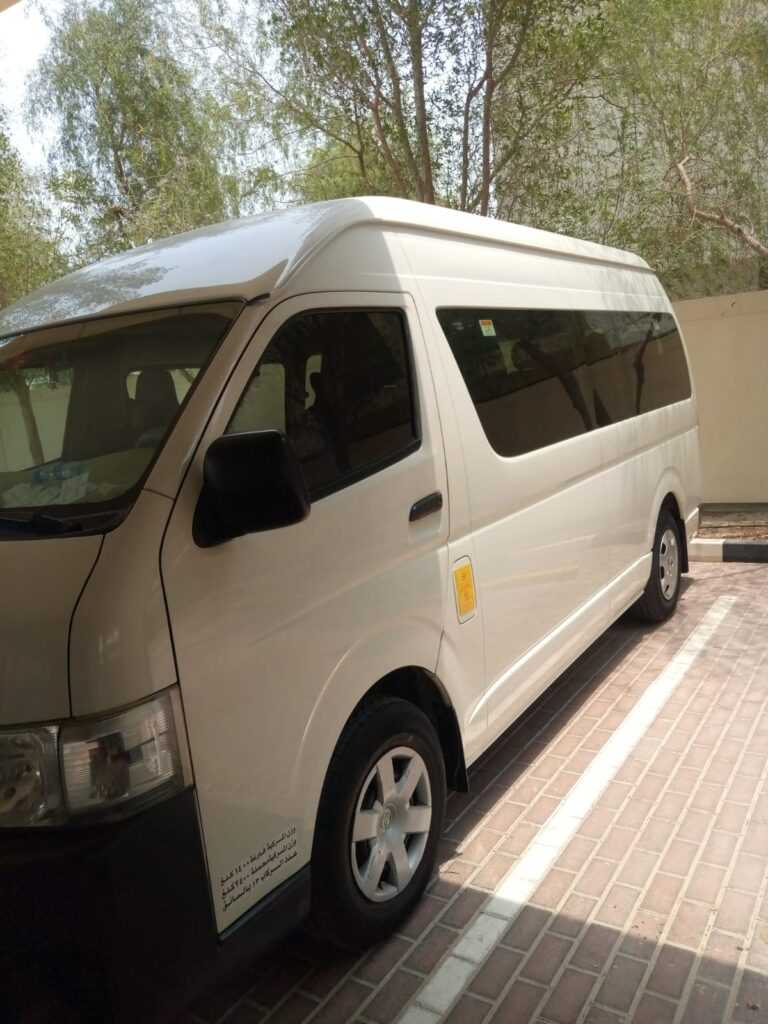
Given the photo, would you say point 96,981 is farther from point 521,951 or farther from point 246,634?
point 521,951

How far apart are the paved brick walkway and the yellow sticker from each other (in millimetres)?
997

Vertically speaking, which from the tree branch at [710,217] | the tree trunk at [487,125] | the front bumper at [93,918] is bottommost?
the front bumper at [93,918]

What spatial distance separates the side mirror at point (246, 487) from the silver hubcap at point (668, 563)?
4.21m

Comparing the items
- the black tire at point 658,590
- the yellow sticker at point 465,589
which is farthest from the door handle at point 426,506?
the black tire at point 658,590

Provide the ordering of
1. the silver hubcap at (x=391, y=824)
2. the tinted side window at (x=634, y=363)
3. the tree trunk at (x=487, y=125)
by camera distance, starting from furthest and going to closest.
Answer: the tree trunk at (x=487, y=125) < the tinted side window at (x=634, y=363) < the silver hubcap at (x=391, y=824)

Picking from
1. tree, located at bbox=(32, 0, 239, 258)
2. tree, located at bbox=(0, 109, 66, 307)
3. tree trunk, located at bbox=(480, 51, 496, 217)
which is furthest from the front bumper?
tree, located at bbox=(0, 109, 66, 307)

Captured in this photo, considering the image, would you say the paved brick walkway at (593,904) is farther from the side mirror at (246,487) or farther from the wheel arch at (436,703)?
the side mirror at (246,487)

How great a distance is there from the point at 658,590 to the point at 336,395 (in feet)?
12.5

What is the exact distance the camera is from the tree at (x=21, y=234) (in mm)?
12648

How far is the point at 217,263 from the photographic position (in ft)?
8.77

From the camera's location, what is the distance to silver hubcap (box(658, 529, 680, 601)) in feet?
19.0

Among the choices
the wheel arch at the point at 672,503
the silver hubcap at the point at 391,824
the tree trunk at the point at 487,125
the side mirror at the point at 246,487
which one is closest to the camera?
the side mirror at the point at 246,487

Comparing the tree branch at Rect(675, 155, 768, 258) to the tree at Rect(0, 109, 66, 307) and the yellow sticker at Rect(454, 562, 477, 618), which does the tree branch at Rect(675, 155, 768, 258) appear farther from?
the tree at Rect(0, 109, 66, 307)

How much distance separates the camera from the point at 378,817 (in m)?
2.73
